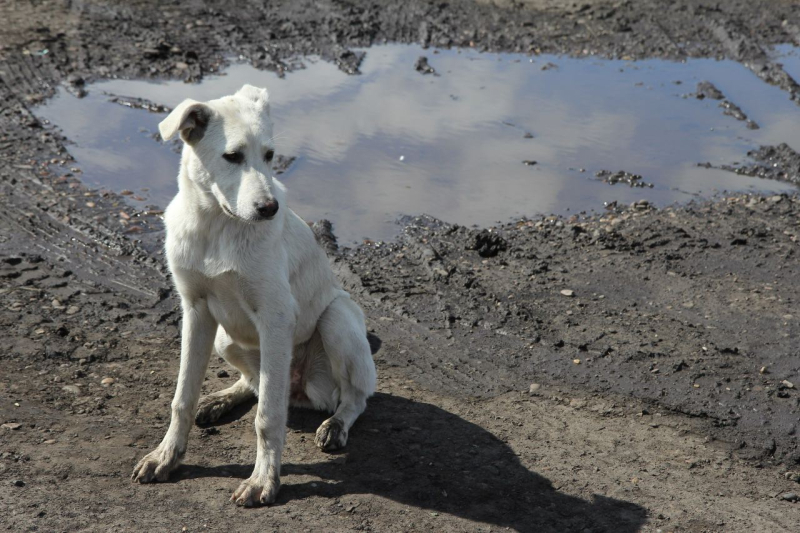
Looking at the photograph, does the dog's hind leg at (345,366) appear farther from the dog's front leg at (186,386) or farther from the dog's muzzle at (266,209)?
the dog's muzzle at (266,209)

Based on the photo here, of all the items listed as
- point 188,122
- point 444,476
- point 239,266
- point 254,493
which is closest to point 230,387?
point 254,493

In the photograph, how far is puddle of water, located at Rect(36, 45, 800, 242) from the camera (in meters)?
8.29

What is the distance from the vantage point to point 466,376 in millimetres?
5570

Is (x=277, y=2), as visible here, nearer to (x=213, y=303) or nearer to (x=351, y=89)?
(x=351, y=89)

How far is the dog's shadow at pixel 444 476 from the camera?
4184 millimetres

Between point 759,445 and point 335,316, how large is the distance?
2645mm

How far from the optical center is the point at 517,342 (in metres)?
5.92

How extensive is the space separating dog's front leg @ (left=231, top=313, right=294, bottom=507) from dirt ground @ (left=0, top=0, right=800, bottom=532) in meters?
0.15

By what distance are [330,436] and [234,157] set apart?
5.55 feet

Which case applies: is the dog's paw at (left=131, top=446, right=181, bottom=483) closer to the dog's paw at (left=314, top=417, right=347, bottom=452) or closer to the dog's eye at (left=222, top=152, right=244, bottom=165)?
the dog's paw at (left=314, top=417, right=347, bottom=452)

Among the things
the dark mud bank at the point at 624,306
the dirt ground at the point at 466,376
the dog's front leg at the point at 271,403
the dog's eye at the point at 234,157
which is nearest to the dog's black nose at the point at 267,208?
the dog's eye at the point at 234,157

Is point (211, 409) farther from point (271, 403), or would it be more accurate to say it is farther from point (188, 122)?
point (188, 122)

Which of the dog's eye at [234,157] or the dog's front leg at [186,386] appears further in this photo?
the dog's front leg at [186,386]

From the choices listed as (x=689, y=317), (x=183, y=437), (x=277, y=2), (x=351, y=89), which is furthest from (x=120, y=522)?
(x=277, y=2)
